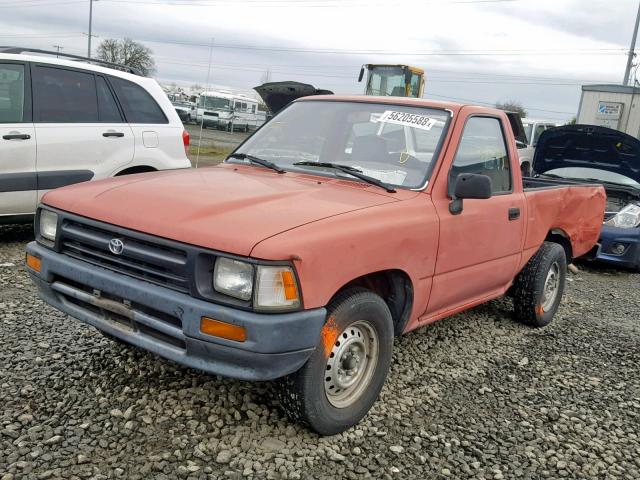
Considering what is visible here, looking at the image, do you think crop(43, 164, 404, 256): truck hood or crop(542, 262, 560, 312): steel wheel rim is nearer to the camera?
crop(43, 164, 404, 256): truck hood

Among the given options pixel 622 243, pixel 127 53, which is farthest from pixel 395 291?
pixel 127 53

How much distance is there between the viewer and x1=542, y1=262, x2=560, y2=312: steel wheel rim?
5.19 meters

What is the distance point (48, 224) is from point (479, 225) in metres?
2.54

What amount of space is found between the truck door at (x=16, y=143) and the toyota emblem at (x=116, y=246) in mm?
3310

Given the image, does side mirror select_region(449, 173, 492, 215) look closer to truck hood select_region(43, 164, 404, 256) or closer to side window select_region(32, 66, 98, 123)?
truck hood select_region(43, 164, 404, 256)

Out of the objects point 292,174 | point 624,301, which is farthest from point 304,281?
point 624,301

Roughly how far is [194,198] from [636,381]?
3.32 meters

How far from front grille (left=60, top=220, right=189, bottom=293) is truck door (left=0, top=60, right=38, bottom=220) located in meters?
2.91

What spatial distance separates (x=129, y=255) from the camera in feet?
9.14


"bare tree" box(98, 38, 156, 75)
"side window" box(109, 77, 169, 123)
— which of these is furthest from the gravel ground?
"bare tree" box(98, 38, 156, 75)

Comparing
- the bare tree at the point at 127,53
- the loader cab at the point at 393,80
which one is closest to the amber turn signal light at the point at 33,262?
the loader cab at the point at 393,80

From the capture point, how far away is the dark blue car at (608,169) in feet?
24.9

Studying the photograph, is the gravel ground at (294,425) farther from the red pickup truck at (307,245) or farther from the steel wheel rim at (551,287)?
the steel wheel rim at (551,287)

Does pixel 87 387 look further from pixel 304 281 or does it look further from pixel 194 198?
pixel 304 281
